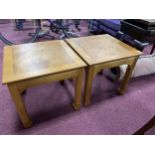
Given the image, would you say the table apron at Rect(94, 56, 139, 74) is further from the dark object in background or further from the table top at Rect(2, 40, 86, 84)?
the dark object in background

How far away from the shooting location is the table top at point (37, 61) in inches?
36.5

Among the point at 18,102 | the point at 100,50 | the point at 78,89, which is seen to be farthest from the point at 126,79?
the point at 18,102

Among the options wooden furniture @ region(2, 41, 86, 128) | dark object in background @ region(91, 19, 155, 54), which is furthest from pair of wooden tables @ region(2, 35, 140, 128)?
dark object in background @ region(91, 19, 155, 54)

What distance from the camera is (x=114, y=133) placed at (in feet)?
3.82

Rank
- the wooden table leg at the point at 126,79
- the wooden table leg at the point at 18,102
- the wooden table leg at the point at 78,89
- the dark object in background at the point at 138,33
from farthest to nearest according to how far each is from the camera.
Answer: the dark object in background at the point at 138,33
the wooden table leg at the point at 126,79
the wooden table leg at the point at 78,89
the wooden table leg at the point at 18,102

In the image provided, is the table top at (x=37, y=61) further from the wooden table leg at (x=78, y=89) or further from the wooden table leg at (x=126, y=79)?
the wooden table leg at (x=126, y=79)

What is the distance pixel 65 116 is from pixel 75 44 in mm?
716

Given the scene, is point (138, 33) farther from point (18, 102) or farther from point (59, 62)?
point (18, 102)

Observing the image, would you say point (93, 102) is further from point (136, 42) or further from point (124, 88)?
point (136, 42)

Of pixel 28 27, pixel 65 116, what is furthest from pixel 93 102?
pixel 28 27

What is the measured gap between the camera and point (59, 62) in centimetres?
107

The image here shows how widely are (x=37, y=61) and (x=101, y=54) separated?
1.84ft

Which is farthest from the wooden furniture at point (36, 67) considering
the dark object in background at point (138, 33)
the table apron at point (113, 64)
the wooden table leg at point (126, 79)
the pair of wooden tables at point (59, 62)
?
the dark object in background at point (138, 33)

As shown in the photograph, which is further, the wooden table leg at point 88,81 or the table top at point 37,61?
the wooden table leg at point 88,81
